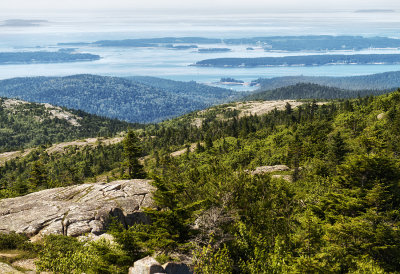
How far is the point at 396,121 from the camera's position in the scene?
266 ft

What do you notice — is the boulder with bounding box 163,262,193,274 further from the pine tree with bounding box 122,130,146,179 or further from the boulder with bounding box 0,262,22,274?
the pine tree with bounding box 122,130,146,179

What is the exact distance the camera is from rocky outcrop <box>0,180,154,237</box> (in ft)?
140

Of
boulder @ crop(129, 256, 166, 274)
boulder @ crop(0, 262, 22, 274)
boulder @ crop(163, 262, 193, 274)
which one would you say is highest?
boulder @ crop(129, 256, 166, 274)

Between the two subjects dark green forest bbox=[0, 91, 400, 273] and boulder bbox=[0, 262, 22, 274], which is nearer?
boulder bbox=[0, 262, 22, 274]

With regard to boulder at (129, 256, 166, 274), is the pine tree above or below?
below

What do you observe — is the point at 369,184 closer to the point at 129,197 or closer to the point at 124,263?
the point at 124,263

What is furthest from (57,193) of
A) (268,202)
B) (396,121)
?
(396,121)

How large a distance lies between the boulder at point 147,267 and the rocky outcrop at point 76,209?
1826 centimetres

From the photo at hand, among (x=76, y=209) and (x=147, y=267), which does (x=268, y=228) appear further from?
(x=76, y=209)

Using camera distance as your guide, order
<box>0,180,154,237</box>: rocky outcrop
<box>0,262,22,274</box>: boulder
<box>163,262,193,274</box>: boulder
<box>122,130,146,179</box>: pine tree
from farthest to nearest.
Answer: <box>122,130,146,179</box>: pine tree < <box>0,180,154,237</box>: rocky outcrop < <box>0,262,22,274</box>: boulder < <box>163,262,193,274</box>: boulder

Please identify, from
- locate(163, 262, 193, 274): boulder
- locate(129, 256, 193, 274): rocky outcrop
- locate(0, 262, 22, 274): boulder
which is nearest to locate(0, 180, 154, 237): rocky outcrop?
locate(0, 262, 22, 274): boulder

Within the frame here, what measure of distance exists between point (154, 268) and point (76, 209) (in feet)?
84.7

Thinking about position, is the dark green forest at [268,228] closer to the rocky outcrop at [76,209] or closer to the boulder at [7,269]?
the boulder at [7,269]

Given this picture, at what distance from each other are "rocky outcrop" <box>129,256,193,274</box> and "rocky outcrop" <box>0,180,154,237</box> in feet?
60.4
